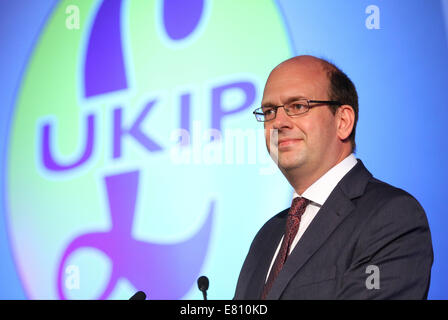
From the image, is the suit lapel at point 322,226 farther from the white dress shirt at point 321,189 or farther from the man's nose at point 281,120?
the man's nose at point 281,120

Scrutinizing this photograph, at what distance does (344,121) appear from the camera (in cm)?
207

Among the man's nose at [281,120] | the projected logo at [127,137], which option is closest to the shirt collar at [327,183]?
the man's nose at [281,120]

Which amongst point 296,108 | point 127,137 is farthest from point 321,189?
point 127,137

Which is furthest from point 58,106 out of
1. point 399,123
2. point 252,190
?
point 399,123

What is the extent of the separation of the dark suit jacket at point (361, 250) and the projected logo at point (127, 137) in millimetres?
1189

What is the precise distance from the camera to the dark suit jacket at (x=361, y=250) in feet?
5.16

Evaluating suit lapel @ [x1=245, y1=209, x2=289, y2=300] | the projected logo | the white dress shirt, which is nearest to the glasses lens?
the white dress shirt

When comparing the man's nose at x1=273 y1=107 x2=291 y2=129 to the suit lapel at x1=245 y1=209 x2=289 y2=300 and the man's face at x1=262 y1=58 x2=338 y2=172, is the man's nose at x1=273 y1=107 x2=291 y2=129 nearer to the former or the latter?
the man's face at x1=262 y1=58 x2=338 y2=172

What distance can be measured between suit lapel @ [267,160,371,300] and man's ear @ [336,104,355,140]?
20cm

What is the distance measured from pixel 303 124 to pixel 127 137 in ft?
4.45

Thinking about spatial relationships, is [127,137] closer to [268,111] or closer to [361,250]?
[268,111]

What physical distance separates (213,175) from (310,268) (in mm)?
1350

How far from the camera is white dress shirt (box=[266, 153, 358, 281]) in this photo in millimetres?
1930
